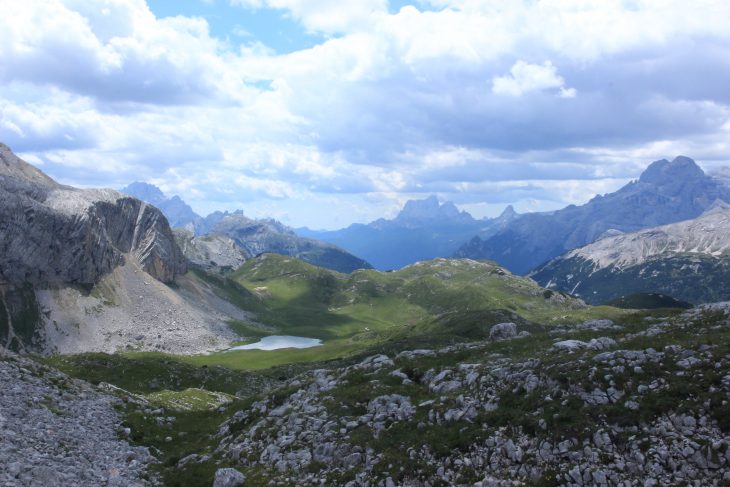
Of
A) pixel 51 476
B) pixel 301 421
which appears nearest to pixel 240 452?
pixel 301 421

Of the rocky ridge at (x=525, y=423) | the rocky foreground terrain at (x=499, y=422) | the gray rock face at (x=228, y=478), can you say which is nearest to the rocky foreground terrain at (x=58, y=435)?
the rocky foreground terrain at (x=499, y=422)

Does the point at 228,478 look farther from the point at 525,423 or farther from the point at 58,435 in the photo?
the point at 525,423

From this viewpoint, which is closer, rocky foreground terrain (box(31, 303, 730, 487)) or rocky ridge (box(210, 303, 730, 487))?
rocky ridge (box(210, 303, 730, 487))

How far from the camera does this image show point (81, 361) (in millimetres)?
87875

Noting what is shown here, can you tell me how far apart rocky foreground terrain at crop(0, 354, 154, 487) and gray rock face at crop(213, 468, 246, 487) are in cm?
456

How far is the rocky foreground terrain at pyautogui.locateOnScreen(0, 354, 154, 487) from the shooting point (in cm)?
2545

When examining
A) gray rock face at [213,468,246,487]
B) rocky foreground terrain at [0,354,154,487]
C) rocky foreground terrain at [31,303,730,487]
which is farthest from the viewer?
gray rock face at [213,468,246,487]

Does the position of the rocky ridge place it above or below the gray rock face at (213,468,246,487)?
above

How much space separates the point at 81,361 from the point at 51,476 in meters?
71.3

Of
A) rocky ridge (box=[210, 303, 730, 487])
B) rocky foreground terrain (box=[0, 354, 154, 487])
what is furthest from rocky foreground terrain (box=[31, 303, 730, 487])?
rocky foreground terrain (box=[0, 354, 154, 487])

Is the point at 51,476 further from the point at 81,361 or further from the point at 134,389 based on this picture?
the point at 81,361

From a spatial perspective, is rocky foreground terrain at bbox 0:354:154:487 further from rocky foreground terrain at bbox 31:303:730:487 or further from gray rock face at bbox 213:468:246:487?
gray rock face at bbox 213:468:246:487

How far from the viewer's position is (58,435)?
102 ft

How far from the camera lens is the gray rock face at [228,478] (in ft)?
91.6
